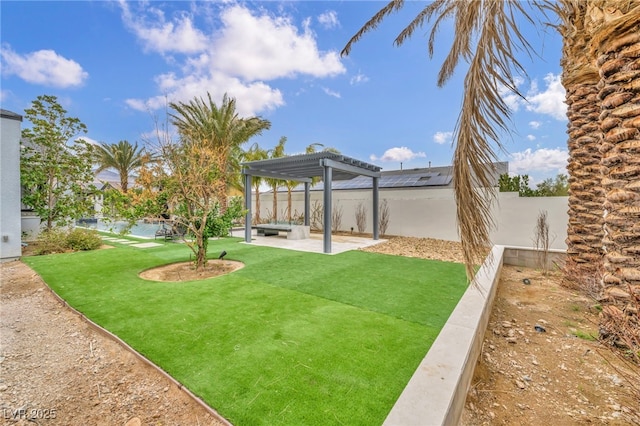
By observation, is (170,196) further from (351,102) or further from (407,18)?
(351,102)

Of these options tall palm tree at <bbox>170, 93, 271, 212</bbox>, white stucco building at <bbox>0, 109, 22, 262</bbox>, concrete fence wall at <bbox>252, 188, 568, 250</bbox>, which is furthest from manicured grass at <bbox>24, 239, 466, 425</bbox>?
tall palm tree at <bbox>170, 93, 271, 212</bbox>

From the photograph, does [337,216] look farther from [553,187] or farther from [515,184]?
[553,187]

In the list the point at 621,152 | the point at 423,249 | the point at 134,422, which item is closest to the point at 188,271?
the point at 134,422

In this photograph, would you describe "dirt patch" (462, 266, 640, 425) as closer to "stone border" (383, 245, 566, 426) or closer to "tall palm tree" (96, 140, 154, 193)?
"stone border" (383, 245, 566, 426)

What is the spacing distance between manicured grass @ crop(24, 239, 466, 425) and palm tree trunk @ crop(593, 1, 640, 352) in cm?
209

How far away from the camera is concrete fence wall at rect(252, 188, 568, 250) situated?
9938mm

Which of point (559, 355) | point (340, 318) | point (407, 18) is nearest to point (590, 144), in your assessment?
point (559, 355)

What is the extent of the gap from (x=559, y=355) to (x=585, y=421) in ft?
4.66

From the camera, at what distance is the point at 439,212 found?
12930mm

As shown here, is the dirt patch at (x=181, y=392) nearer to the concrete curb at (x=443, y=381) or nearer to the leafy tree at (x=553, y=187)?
the concrete curb at (x=443, y=381)

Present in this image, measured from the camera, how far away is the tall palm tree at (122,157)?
19.8 metres

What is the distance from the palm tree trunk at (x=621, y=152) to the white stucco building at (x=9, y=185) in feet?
46.7

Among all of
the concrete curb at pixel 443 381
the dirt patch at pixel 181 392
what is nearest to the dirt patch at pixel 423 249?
the dirt patch at pixel 181 392

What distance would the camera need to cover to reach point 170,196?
22.6 ft
